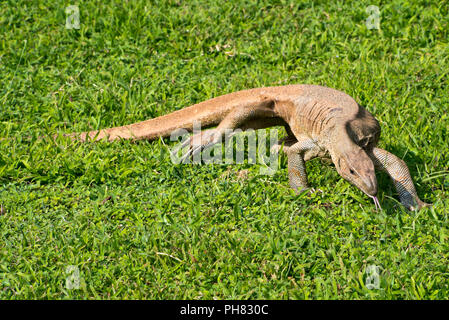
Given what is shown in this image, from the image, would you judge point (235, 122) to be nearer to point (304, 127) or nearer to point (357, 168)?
point (304, 127)

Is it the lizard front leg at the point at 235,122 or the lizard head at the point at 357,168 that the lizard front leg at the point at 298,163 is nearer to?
the lizard head at the point at 357,168

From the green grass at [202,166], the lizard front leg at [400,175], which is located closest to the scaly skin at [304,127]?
the lizard front leg at [400,175]

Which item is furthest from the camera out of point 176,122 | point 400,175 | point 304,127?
point 176,122

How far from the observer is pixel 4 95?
7.47 m

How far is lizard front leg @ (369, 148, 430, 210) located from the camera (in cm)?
567

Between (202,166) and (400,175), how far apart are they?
179 cm

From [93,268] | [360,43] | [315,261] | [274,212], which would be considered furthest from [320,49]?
[93,268]

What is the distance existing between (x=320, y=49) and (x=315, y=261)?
3514mm

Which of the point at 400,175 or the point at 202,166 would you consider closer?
the point at 400,175

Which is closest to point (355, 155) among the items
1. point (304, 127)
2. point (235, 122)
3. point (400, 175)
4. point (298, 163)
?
point (400, 175)

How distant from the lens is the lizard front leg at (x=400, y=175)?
5.67 meters

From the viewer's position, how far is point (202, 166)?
639 centimetres

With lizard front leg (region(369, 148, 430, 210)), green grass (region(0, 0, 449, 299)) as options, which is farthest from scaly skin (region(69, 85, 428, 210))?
green grass (region(0, 0, 449, 299))

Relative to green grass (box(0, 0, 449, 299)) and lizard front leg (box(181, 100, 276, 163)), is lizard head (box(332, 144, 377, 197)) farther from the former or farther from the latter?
lizard front leg (box(181, 100, 276, 163))
